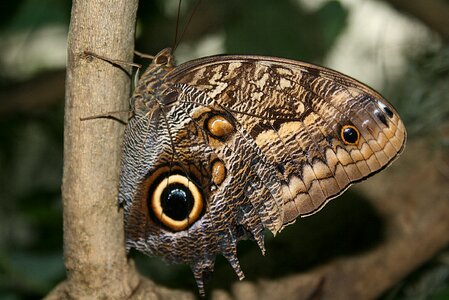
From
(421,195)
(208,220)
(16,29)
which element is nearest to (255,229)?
(208,220)

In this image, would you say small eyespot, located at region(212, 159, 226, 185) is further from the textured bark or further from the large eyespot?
the textured bark

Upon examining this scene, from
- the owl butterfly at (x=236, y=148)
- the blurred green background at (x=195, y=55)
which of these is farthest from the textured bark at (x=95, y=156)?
the blurred green background at (x=195, y=55)

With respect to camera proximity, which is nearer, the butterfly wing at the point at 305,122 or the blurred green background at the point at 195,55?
the butterfly wing at the point at 305,122

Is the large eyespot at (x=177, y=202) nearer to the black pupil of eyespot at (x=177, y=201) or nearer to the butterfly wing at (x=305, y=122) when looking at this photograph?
the black pupil of eyespot at (x=177, y=201)

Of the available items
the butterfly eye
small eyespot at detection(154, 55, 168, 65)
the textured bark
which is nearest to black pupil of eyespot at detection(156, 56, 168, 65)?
small eyespot at detection(154, 55, 168, 65)

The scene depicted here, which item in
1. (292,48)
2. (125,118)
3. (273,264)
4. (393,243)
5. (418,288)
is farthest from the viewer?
(292,48)

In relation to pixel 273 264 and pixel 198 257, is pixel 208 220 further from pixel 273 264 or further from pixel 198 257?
pixel 273 264
